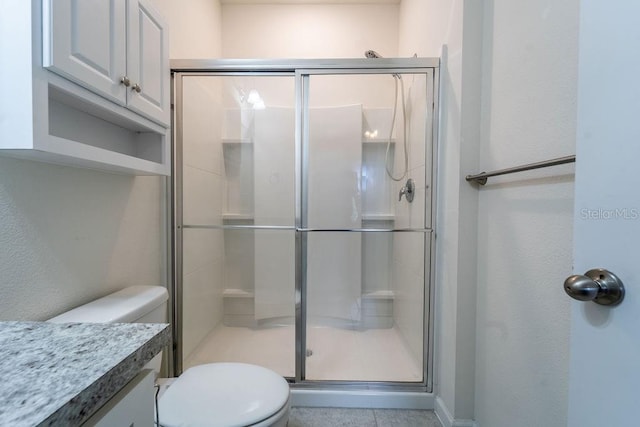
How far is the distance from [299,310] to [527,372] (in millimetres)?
1054

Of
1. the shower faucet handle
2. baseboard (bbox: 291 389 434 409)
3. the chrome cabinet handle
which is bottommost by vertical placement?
baseboard (bbox: 291 389 434 409)

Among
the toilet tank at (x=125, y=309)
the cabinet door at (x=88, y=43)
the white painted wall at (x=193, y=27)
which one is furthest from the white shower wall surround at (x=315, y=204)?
the cabinet door at (x=88, y=43)

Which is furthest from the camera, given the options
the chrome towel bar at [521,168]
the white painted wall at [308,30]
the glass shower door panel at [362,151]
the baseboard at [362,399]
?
the white painted wall at [308,30]

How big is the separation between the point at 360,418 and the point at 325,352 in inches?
17.3

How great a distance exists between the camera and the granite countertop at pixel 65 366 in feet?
1.05

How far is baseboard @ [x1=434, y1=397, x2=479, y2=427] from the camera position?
1.29 m

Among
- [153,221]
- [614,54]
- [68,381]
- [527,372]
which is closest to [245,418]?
[68,381]

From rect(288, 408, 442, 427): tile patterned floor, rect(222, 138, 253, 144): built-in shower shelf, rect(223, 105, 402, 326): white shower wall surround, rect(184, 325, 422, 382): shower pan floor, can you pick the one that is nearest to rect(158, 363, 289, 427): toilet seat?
rect(288, 408, 442, 427): tile patterned floor

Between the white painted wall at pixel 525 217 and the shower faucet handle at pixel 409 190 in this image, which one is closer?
the white painted wall at pixel 525 217

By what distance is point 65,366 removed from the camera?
15.7 inches

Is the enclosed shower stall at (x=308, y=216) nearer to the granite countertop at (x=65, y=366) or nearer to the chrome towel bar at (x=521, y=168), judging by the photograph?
the chrome towel bar at (x=521, y=168)

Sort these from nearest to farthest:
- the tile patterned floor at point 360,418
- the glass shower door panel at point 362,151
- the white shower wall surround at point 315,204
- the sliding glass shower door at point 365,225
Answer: the tile patterned floor at point 360,418 → the sliding glass shower door at point 365,225 → the glass shower door panel at point 362,151 → the white shower wall surround at point 315,204

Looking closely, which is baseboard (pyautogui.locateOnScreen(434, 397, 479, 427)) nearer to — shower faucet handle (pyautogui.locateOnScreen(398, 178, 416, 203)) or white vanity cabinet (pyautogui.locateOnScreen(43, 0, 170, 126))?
shower faucet handle (pyautogui.locateOnScreen(398, 178, 416, 203))

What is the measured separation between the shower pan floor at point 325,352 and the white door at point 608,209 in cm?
126
